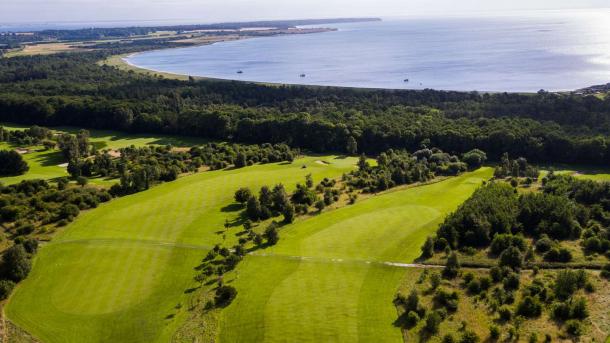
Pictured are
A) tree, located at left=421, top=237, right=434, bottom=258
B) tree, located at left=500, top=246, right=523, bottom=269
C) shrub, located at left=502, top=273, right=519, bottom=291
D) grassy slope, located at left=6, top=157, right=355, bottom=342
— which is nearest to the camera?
grassy slope, located at left=6, top=157, right=355, bottom=342

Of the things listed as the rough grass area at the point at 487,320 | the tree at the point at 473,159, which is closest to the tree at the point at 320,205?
the rough grass area at the point at 487,320

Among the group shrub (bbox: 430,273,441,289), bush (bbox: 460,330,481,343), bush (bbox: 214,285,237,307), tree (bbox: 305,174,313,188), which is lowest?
bush (bbox: 214,285,237,307)

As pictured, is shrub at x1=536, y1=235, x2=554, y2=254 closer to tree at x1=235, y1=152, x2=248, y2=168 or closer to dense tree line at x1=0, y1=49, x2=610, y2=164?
dense tree line at x1=0, y1=49, x2=610, y2=164

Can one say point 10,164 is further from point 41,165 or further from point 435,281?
point 435,281

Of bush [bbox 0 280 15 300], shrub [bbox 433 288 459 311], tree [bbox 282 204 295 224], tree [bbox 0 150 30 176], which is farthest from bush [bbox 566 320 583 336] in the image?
tree [bbox 0 150 30 176]

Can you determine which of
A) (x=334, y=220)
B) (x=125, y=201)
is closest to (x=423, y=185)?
(x=334, y=220)

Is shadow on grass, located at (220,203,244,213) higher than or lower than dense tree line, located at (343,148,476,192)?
lower

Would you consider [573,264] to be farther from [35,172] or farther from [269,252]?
[35,172]
